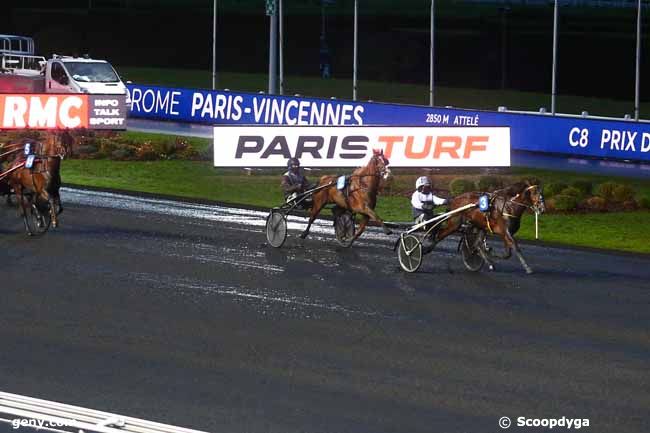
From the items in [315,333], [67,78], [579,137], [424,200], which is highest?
[67,78]

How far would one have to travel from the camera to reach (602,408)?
10.9 meters

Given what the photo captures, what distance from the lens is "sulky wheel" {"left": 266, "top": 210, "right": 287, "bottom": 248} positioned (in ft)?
64.8

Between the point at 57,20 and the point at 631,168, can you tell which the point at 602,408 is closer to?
the point at 631,168

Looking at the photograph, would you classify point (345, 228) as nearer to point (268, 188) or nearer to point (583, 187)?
point (583, 187)

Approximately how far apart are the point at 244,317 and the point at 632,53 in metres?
31.1

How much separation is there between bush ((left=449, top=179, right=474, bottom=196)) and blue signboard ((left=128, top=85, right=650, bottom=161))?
6.78 m

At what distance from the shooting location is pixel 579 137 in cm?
3209

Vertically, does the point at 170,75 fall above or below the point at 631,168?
above

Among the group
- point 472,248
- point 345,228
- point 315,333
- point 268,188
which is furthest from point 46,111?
point 315,333

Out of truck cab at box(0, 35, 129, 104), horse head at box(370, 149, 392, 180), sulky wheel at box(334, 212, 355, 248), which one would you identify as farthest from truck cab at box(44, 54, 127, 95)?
horse head at box(370, 149, 392, 180)

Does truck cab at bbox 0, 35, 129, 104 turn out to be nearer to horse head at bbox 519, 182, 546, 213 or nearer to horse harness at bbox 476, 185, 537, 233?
horse harness at bbox 476, 185, 537, 233

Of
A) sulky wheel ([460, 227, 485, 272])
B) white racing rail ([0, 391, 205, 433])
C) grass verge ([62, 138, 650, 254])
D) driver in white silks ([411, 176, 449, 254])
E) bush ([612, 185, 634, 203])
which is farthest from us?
bush ([612, 185, 634, 203])

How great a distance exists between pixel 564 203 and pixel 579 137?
307 inches

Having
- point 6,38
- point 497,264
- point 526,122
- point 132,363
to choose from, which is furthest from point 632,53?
point 132,363
